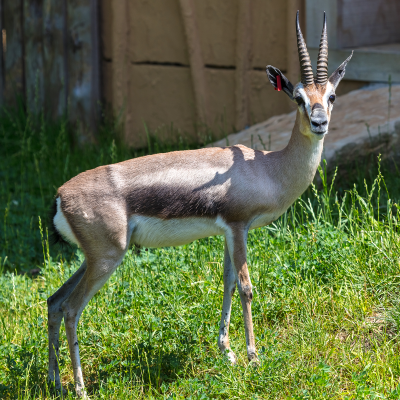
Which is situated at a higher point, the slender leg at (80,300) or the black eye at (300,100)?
the black eye at (300,100)

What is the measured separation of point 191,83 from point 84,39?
4.71 ft

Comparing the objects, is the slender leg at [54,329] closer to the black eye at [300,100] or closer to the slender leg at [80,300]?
the slender leg at [80,300]

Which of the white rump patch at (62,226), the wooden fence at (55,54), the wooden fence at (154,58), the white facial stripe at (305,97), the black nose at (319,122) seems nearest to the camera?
the black nose at (319,122)

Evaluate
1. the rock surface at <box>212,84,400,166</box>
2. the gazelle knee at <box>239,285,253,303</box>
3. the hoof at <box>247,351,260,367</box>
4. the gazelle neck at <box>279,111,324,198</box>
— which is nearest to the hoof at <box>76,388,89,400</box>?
the hoof at <box>247,351,260,367</box>

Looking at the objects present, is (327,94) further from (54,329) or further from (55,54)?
(55,54)

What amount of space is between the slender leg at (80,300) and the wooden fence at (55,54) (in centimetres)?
438

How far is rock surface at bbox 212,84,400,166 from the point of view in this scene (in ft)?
17.7

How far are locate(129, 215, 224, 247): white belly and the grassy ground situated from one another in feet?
2.19

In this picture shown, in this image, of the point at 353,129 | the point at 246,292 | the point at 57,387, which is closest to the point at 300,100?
the point at 246,292

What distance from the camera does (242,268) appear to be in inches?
127

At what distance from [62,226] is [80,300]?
0.42 metres

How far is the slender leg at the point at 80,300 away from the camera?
3.14m

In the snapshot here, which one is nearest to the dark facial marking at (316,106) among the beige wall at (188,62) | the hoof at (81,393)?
the hoof at (81,393)

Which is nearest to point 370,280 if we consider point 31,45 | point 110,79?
point 110,79
